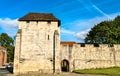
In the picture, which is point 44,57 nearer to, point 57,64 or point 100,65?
point 57,64

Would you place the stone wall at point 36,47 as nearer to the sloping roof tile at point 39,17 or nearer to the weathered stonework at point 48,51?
the weathered stonework at point 48,51

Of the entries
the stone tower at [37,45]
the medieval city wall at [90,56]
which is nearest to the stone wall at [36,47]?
the stone tower at [37,45]

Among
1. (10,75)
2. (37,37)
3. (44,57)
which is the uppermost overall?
(37,37)

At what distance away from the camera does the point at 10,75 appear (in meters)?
29.8

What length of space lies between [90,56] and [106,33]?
15255 mm

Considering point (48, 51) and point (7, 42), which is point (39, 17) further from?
point (7, 42)

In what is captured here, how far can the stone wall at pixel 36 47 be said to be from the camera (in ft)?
107

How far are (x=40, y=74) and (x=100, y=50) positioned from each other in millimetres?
11694

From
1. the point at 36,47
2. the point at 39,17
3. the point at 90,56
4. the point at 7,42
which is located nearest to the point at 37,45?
the point at 36,47


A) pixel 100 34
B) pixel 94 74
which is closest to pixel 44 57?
pixel 94 74

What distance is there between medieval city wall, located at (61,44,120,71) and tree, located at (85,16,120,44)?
1185 centimetres

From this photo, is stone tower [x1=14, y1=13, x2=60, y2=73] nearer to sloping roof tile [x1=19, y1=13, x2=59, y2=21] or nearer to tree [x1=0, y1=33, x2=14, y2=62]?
sloping roof tile [x1=19, y1=13, x2=59, y2=21]

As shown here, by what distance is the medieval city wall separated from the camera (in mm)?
34938

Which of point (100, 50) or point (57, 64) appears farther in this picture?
point (100, 50)
